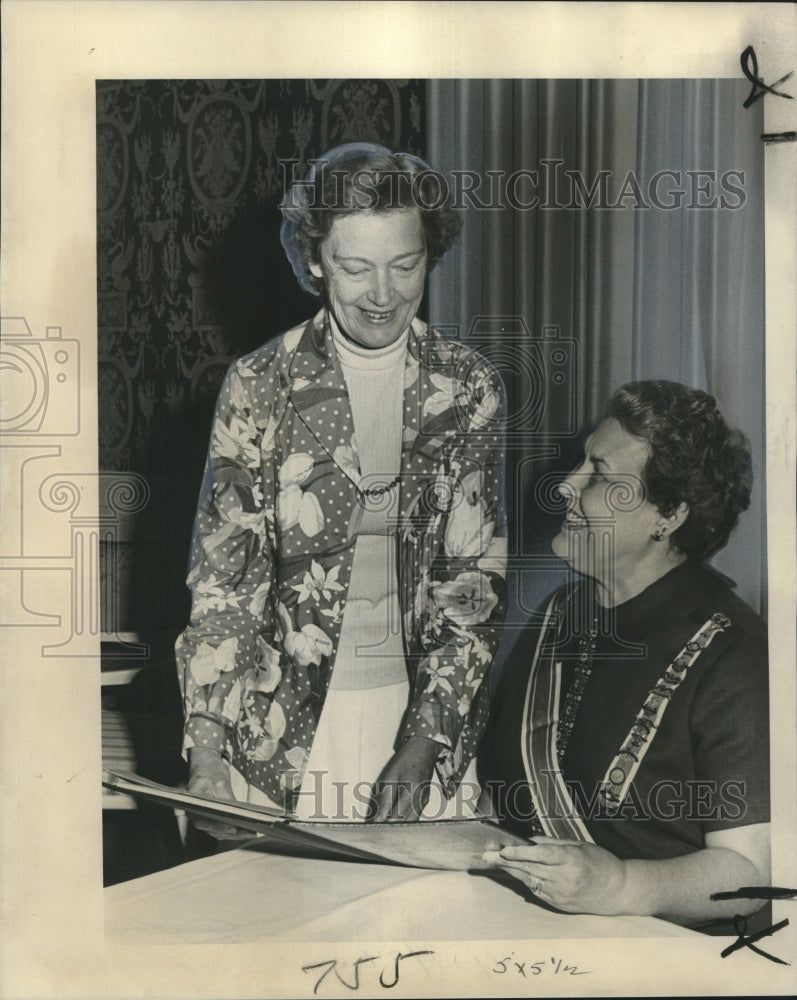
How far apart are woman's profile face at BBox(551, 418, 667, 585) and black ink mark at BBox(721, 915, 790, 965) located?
0.64m

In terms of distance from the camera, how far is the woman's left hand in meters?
1.64

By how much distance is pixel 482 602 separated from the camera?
1.68 m

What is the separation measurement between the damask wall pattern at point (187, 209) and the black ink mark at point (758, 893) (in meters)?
1.26

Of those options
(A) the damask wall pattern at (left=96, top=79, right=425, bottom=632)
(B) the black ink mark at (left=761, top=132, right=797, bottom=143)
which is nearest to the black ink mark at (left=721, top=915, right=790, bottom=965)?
(A) the damask wall pattern at (left=96, top=79, right=425, bottom=632)

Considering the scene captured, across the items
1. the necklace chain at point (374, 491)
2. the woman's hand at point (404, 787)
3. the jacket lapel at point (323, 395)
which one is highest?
the jacket lapel at point (323, 395)

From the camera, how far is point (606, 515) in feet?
5.51

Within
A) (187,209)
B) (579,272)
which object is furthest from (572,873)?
(187,209)

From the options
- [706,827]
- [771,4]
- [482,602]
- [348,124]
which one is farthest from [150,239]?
[706,827]

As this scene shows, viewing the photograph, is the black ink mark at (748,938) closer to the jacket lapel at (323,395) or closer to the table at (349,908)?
the table at (349,908)

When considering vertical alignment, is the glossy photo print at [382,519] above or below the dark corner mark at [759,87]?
below

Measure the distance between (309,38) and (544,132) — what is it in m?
0.45

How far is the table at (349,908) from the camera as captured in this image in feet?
5.42

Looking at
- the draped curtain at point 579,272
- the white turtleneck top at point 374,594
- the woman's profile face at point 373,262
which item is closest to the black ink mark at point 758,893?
the draped curtain at point 579,272

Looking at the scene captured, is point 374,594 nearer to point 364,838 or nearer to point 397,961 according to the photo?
point 364,838
